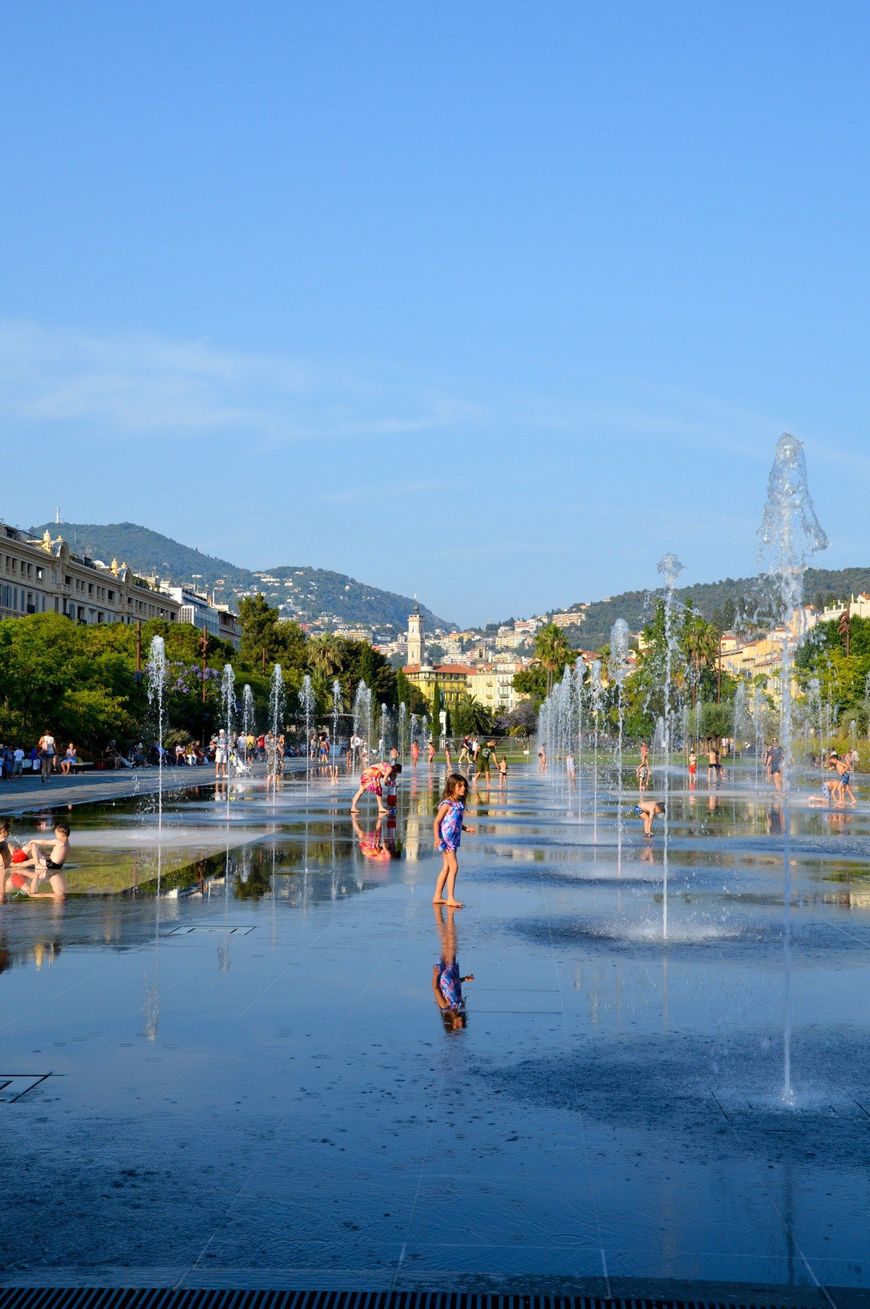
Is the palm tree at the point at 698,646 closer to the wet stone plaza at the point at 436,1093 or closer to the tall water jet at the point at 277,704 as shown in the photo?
the tall water jet at the point at 277,704

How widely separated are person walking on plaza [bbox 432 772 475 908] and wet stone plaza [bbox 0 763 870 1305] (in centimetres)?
46

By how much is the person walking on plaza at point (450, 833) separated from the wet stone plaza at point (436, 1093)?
46 centimetres

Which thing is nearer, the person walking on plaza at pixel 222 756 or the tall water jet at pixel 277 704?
the person walking on plaza at pixel 222 756

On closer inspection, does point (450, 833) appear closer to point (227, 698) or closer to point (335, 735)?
point (227, 698)

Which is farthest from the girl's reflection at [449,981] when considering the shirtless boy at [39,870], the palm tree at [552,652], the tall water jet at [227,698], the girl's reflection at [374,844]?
the palm tree at [552,652]

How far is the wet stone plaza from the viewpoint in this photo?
508 cm

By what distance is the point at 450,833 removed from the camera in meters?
14.2

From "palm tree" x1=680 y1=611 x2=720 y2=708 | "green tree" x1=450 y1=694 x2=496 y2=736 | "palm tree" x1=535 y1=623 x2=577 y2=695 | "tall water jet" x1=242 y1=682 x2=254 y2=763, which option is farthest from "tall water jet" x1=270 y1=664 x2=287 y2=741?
"palm tree" x1=680 y1=611 x2=720 y2=708

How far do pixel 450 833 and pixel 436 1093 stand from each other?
7210 millimetres

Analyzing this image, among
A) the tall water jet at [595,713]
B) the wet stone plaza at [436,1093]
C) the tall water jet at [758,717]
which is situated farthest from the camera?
the tall water jet at [758,717]

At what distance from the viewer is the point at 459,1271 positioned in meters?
4.89

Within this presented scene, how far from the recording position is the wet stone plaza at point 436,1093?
5078 millimetres

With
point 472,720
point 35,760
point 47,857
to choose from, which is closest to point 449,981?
point 47,857

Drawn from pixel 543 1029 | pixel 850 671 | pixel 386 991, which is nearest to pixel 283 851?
pixel 386 991
